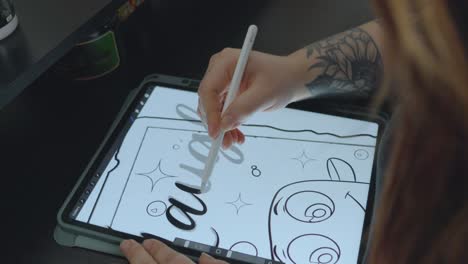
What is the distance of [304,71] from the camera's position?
647 mm

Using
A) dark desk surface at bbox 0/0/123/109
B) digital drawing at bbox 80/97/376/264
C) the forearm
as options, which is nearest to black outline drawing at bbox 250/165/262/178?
digital drawing at bbox 80/97/376/264

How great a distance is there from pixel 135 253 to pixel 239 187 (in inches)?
5.9

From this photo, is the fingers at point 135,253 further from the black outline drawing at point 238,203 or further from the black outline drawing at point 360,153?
the black outline drawing at point 360,153

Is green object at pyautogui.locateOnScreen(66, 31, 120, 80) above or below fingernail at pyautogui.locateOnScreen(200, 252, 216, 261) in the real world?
above

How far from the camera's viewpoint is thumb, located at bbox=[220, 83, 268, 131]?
57 centimetres

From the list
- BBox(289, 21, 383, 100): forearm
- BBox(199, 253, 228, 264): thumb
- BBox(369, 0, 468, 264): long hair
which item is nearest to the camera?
BBox(369, 0, 468, 264): long hair

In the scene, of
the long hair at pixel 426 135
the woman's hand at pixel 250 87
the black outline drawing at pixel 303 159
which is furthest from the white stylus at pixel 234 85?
the long hair at pixel 426 135

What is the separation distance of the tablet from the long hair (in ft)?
0.88

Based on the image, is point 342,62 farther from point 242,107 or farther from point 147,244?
point 147,244

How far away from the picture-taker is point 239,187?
2.04 ft

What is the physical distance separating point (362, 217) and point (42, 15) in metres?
0.46

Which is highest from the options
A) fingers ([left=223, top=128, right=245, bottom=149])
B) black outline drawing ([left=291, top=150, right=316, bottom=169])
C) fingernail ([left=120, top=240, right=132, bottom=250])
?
black outline drawing ([left=291, top=150, right=316, bottom=169])

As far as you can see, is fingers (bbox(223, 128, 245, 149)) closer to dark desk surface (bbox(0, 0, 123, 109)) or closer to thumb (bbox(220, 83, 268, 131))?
thumb (bbox(220, 83, 268, 131))

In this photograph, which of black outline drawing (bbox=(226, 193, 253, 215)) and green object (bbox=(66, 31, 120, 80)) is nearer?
black outline drawing (bbox=(226, 193, 253, 215))
